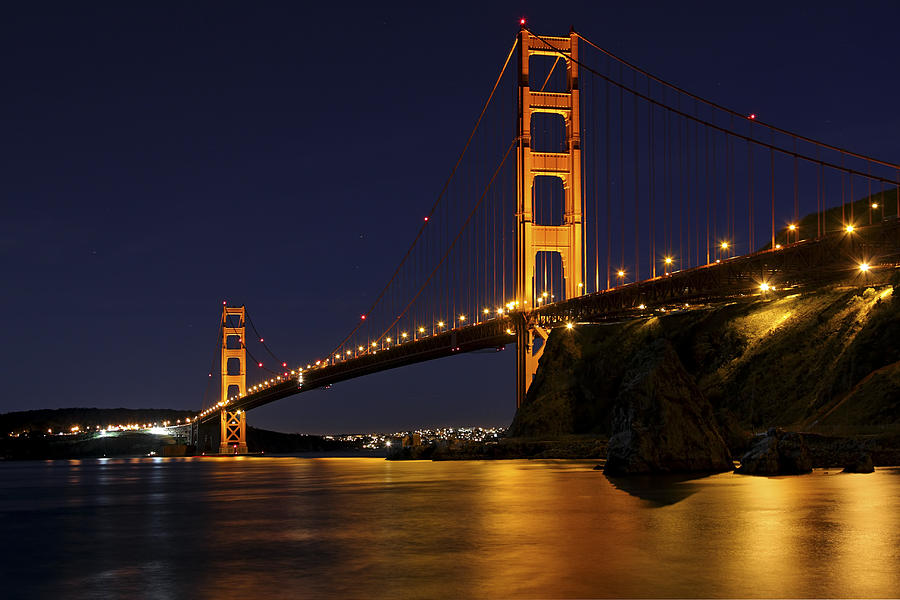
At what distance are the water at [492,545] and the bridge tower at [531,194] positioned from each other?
40580 mm

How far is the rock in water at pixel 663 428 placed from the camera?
2586 cm

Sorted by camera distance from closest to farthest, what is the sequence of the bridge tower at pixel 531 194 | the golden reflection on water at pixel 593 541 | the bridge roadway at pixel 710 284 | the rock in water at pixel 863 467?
the golden reflection on water at pixel 593 541
the rock in water at pixel 863 467
the bridge roadway at pixel 710 284
the bridge tower at pixel 531 194

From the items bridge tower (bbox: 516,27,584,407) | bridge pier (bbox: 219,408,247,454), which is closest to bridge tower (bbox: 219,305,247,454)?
bridge pier (bbox: 219,408,247,454)

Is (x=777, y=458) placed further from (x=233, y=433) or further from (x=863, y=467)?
(x=233, y=433)

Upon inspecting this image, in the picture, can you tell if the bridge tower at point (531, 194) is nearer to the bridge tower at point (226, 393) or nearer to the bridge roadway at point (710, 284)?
the bridge roadway at point (710, 284)

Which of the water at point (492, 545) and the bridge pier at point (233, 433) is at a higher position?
the water at point (492, 545)

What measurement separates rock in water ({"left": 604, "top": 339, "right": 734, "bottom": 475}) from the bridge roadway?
1755cm

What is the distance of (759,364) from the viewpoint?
51.2 metres

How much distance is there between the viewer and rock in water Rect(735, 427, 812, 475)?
83.9 ft

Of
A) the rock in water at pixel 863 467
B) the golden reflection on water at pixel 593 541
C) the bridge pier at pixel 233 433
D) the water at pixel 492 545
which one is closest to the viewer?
the golden reflection on water at pixel 593 541

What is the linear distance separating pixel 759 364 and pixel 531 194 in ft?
65.9

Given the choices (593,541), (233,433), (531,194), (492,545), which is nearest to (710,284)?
(531,194)

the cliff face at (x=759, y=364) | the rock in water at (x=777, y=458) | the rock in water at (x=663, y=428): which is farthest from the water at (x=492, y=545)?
the cliff face at (x=759, y=364)

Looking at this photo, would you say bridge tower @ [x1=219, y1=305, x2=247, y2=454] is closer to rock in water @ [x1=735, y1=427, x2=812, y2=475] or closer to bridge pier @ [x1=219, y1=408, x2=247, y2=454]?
bridge pier @ [x1=219, y1=408, x2=247, y2=454]
